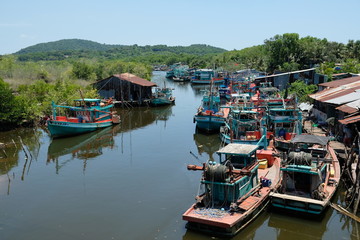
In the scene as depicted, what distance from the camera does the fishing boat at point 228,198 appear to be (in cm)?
1313

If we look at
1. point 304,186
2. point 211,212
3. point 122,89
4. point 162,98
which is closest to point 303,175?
point 304,186

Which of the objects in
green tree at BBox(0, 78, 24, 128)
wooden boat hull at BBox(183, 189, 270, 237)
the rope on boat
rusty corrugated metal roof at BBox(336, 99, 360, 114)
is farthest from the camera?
green tree at BBox(0, 78, 24, 128)

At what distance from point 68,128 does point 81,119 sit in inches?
99.4

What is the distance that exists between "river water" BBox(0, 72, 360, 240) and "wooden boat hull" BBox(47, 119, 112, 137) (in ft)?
2.30

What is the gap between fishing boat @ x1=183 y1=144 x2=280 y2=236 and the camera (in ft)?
43.1

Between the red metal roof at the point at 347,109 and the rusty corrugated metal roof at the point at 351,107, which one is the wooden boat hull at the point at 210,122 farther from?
the rusty corrugated metal roof at the point at 351,107

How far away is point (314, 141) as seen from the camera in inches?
677

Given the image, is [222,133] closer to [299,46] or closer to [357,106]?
[357,106]

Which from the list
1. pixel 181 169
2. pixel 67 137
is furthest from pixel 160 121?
pixel 181 169

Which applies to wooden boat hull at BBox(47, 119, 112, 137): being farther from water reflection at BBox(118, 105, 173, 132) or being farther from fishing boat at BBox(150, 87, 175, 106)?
fishing boat at BBox(150, 87, 175, 106)

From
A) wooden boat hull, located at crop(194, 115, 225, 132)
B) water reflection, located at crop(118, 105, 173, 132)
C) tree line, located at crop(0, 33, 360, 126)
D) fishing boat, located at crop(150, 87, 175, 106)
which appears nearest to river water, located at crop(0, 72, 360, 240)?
wooden boat hull, located at crop(194, 115, 225, 132)

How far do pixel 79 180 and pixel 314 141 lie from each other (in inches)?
540

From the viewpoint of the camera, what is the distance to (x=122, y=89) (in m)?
49.2

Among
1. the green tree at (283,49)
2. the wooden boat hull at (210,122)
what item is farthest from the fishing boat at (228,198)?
the green tree at (283,49)
